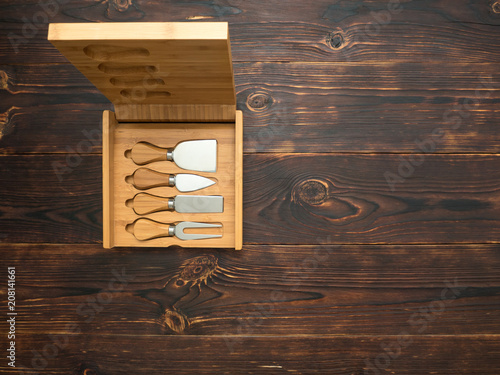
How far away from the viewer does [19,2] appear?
0.86 meters

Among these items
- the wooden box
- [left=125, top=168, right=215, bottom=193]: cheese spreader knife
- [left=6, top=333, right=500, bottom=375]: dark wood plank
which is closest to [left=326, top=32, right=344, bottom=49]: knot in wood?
the wooden box

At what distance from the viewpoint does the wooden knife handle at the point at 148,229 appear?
30.7 inches

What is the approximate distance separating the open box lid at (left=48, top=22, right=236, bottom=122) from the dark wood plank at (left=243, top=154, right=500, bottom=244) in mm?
205

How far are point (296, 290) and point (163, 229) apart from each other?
346 millimetres

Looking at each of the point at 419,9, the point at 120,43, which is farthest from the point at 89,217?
the point at 419,9

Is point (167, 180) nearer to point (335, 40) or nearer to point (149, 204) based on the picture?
point (149, 204)

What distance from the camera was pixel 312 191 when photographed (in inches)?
33.3

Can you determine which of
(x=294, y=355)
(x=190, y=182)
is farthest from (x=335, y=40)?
(x=294, y=355)

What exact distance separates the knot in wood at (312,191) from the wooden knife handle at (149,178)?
0.30m

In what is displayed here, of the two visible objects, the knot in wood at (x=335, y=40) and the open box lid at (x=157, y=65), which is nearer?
the open box lid at (x=157, y=65)

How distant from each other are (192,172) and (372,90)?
0.47 metres

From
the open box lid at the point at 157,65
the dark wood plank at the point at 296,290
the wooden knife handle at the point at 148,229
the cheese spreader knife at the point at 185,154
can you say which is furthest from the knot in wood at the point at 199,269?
the open box lid at the point at 157,65

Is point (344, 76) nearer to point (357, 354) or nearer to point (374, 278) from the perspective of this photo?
point (374, 278)

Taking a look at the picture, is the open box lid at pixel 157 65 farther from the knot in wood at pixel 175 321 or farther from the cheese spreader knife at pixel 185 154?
the knot in wood at pixel 175 321
